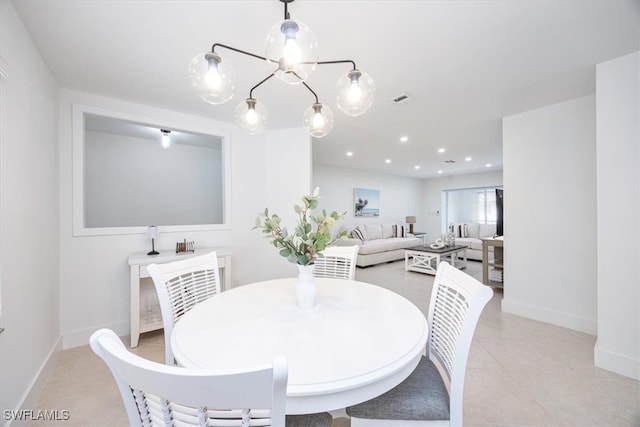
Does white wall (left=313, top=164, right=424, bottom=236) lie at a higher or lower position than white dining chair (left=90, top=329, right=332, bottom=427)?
higher

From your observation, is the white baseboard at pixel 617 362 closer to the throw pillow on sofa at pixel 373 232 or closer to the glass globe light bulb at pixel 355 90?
the glass globe light bulb at pixel 355 90

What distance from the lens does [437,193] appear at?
8.35 metres

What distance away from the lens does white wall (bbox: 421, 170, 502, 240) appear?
7.41m

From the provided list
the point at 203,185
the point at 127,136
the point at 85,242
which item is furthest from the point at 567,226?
the point at 127,136

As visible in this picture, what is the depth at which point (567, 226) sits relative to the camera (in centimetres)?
260

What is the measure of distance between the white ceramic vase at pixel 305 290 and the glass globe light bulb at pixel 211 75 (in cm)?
96

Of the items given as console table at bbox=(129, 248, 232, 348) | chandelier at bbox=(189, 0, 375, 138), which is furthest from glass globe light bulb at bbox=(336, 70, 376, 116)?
console table at bbox=(129, 248, 232, 348)

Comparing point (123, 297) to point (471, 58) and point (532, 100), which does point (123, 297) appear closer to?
point (471, 58)

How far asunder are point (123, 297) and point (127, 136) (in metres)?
2.88

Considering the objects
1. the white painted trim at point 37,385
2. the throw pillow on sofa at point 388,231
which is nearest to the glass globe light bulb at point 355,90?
the white painted trim at point 37,385

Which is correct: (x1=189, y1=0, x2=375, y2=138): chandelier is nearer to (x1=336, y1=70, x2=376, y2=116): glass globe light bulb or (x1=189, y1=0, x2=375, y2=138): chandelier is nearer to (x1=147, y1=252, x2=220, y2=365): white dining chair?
(x1=336, y1=70, x2=376, y2=116): glass globe light bulb

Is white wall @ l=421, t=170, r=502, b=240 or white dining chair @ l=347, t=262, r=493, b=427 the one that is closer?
white dining chair @ l=347, t=262, r=493, b=427

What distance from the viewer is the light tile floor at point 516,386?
4.81 ft

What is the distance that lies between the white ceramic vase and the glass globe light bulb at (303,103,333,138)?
0.93 metres
